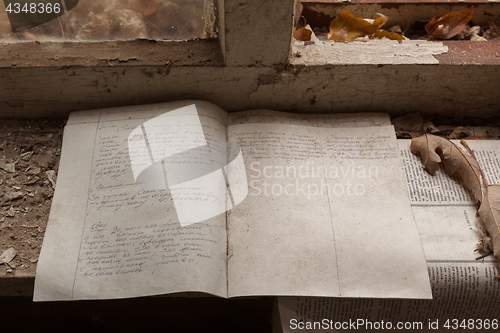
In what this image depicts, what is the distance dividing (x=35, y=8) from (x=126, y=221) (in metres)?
0.67

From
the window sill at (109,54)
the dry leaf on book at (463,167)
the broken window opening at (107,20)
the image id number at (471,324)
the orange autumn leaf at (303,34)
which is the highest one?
the orange autumn leaf at (303,34)

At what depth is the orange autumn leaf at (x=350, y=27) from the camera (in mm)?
1187

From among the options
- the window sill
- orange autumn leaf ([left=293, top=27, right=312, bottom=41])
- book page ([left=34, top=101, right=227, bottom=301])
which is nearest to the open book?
book page ([left=34, top=101, right=227, bottom=301])

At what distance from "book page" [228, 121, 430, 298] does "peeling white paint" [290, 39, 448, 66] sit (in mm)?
204

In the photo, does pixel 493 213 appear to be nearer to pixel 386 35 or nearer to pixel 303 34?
pixel 386 35

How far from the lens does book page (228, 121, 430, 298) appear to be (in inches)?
34.0

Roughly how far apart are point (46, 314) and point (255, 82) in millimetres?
1101

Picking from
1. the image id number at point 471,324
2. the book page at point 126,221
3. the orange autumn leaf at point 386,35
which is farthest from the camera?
the orange autumn leaf at point 386,35

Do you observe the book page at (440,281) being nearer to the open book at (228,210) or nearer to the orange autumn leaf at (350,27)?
the open book at (228,210)

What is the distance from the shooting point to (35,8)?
3.33 feet

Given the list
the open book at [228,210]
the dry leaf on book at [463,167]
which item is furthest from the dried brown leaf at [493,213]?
the open book at [228,210]

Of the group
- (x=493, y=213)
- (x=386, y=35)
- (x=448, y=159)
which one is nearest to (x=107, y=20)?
(x=386, y=35)

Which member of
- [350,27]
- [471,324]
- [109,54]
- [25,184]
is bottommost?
[471,324]

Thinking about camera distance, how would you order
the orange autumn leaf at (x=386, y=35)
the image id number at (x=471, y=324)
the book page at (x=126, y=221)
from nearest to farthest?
the book page at (x=126, y=221)
the image id number at (x=471, y=324)
the orange autumn leaf at (x=386, y=35)
